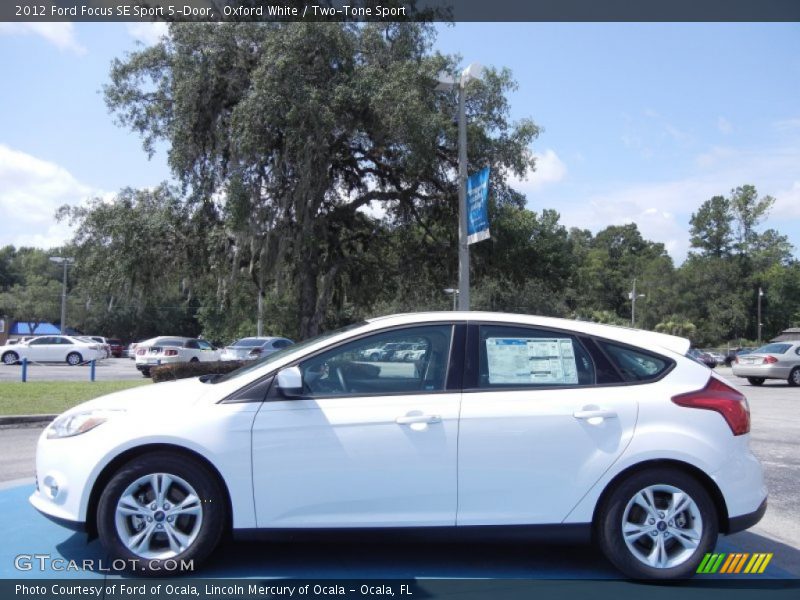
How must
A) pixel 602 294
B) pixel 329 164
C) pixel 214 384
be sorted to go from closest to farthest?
pixel 214 384
pixel 329 164
pixel 602 294

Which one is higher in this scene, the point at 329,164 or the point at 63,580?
the point at 329,164

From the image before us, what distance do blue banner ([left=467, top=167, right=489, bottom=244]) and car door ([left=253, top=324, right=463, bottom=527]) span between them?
23.6 ft

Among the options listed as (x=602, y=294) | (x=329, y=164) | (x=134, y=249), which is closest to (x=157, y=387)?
(x=329, y=164)

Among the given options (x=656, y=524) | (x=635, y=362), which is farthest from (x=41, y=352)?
(x=656, y=524)

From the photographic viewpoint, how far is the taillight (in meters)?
4.30

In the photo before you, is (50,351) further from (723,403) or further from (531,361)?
(723,403)

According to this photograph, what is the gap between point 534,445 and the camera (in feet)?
13.7

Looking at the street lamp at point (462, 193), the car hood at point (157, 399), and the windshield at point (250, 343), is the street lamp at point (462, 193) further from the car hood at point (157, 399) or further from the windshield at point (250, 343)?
the windshield at point (250, 343)

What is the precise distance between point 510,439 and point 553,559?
1.13 metres

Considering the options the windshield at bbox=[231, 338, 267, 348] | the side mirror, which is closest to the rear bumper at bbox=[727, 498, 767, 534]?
the side mirror

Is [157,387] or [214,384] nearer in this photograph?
[214,384]

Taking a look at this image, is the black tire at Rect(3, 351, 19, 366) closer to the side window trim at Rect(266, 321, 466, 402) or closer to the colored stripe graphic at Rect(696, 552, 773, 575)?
the side window trim at Rect(266, 321, 466, 402)

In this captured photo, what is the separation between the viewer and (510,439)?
417cm

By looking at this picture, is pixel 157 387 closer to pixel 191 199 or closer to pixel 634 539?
pixel 634 539
